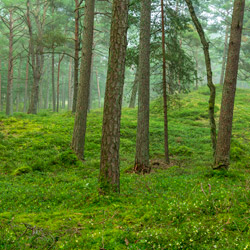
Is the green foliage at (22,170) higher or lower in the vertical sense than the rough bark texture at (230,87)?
lower

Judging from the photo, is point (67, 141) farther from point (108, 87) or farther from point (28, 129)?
point (108, 87)

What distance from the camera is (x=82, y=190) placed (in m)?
6.55

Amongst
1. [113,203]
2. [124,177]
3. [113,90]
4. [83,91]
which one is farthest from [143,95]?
[113,203]

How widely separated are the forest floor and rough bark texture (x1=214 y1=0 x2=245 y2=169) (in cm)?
64

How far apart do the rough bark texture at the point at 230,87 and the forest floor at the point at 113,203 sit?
0.64 m

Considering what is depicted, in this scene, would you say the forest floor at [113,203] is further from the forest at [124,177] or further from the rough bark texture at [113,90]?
the rough bark texture at [113,90]

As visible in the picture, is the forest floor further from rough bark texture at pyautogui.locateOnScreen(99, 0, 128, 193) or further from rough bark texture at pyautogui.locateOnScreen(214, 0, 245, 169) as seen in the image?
rough bark texture at pyautogui.locateOnScreen(99, 0, 128, 193)

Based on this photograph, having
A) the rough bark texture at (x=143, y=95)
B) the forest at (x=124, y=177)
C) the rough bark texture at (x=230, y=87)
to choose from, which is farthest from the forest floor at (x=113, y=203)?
the rough bark texture at (x=143, y=95)

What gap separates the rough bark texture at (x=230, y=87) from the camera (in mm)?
7730

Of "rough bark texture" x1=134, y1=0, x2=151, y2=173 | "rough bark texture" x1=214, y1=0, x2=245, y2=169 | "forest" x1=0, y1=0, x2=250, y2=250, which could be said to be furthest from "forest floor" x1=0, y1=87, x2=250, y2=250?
"rough bark texture" x1=134, y1=0, x2=151, y2=173

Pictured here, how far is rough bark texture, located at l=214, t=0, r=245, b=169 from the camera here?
7.73 metres

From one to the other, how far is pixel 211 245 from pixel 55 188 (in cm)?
482

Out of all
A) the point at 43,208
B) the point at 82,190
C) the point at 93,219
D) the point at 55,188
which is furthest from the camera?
the point at 55,188

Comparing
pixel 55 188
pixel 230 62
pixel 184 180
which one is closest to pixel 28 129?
pixel 55 188
